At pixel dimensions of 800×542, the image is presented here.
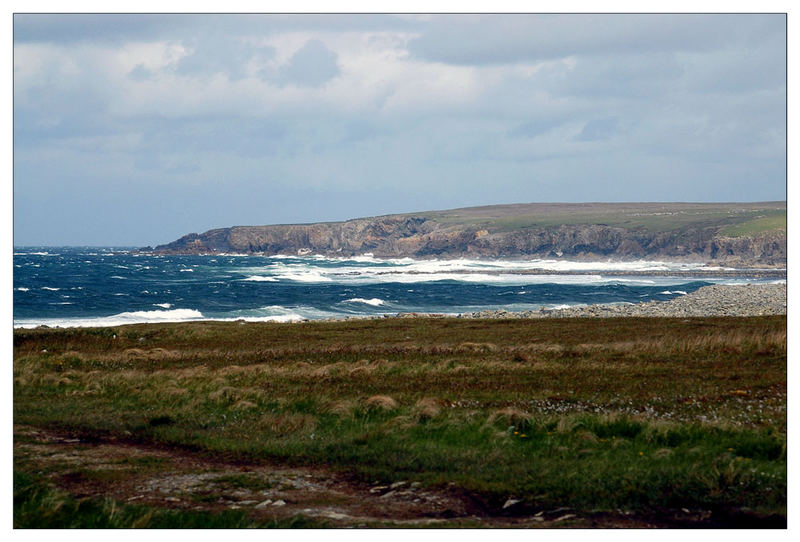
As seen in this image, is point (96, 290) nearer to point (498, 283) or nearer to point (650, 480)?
point (498, 283)

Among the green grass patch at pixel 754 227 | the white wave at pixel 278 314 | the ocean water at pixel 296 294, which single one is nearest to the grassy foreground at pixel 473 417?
the white wave at pixel 278 314

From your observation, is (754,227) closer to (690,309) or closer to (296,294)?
(690,309)

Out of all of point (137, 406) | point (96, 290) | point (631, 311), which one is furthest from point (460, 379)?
point (96, 290)

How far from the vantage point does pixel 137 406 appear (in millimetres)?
21000

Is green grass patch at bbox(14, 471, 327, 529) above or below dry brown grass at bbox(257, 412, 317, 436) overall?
above

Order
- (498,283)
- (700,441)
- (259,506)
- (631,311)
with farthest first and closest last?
(498,283)
(631,311)
(700,441)
(259,506)

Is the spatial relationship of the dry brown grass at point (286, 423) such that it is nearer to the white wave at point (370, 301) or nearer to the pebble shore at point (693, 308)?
the pebble shore at point (693, 308)

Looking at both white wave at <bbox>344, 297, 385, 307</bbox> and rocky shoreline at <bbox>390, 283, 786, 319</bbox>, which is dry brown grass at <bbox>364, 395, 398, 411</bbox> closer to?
rocky shoreline at <bbox>390, 283, 786, 319</bbox>

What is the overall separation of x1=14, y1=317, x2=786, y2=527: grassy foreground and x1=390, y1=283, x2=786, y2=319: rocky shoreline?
36.1m

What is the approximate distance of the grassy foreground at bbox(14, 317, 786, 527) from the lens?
11531mm

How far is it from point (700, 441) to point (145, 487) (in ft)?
35.6

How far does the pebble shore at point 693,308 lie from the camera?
6600cm

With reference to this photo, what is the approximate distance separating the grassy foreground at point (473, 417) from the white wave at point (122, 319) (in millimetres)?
37667

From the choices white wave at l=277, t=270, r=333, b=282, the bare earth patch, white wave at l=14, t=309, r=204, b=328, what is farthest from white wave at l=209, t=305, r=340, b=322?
the bare earth patch
